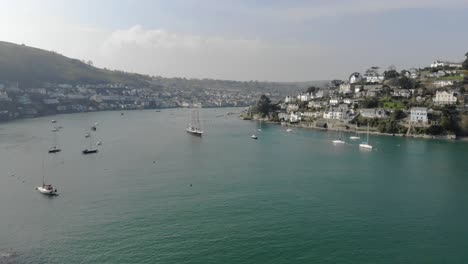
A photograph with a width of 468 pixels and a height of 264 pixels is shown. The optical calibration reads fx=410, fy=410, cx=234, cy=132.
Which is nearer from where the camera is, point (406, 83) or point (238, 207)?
point (238, 207)

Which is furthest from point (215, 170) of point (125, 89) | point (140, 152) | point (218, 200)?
point (125, 89)

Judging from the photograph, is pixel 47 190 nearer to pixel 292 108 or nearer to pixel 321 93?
pixel 292 108

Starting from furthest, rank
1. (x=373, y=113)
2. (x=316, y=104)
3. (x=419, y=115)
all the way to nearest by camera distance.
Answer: (x=316, y=104) < (x=373, y=113) < (x=419, y=115)

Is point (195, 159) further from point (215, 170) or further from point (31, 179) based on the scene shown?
point (31, 179)

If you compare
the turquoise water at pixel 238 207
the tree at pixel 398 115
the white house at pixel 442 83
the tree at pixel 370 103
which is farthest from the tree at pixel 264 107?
the turquoise water at pixel 238 207

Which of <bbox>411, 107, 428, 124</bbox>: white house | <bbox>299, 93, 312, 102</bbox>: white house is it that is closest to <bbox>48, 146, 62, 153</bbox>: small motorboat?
<bbox>411, 107, 428, 124</bbox>: white house

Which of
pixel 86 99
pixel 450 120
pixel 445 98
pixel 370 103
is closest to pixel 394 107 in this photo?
pixel 370 103

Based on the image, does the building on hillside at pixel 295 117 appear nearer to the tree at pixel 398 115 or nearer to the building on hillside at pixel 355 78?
the tree at pixel 398 115

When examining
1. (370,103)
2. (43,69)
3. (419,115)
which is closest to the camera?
(419,115)
